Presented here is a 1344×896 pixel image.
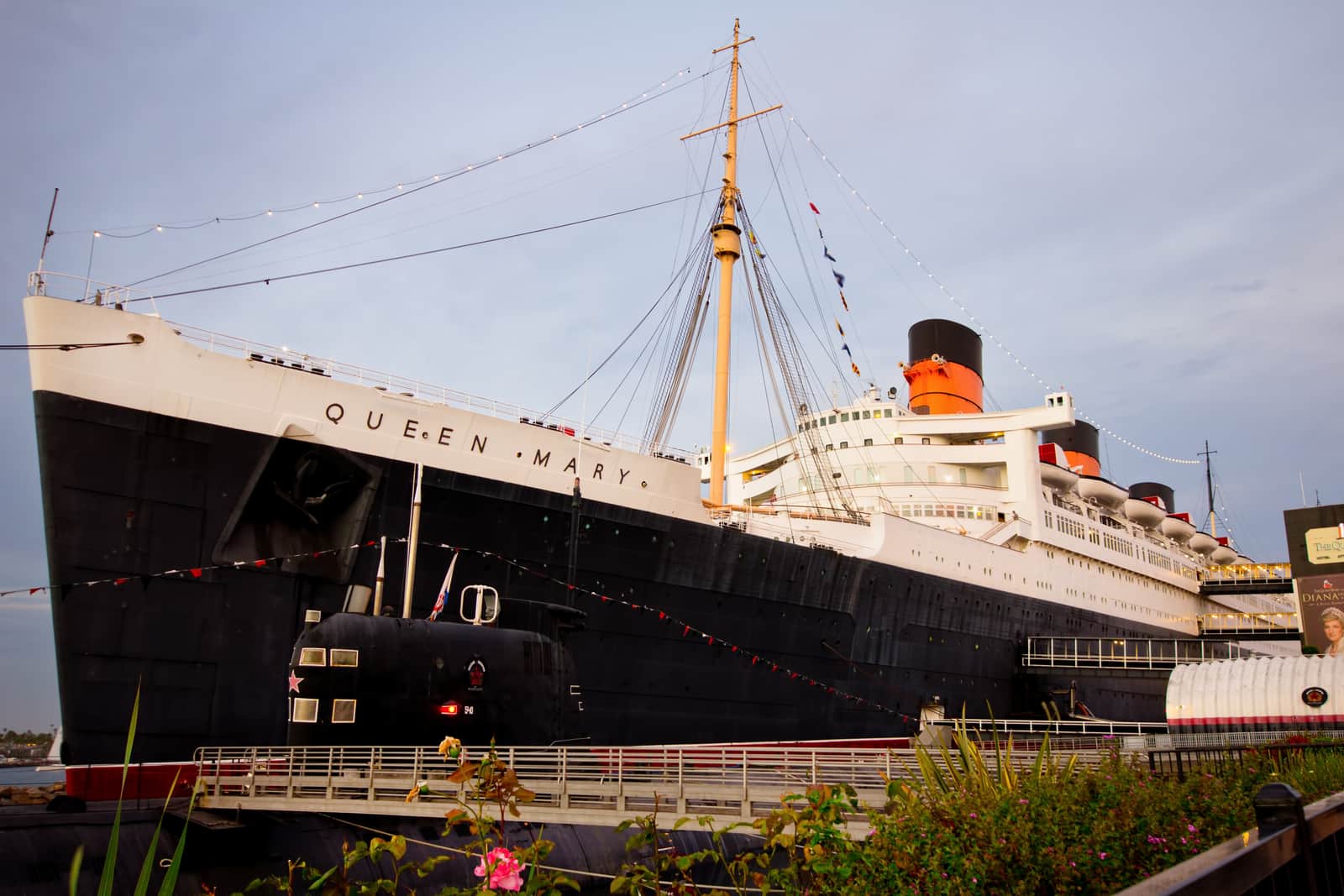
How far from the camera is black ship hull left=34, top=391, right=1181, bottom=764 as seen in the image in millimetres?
14859

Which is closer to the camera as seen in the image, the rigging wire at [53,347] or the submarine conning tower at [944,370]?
the rigging wire at [53,347]

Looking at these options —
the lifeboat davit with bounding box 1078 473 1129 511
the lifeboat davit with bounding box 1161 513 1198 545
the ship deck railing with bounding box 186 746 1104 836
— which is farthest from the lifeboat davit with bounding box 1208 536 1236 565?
the ship deck railing with bounding box 186 746 1104 836

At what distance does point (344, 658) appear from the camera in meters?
12.6

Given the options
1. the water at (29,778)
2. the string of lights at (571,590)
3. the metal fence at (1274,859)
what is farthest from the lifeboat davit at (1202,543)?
the metal fence at (1274,859)

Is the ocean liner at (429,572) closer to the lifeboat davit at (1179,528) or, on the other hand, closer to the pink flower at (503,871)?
the pink flower at (503,871)

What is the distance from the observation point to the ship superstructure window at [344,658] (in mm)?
12570

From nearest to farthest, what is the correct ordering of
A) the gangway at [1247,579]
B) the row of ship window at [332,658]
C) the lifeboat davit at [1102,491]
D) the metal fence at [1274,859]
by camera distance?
the metal fence at [1274,859] → the row of ship window at [332,658] → the lifeboat davit at [1102,491] → the gangway at [1247,579]

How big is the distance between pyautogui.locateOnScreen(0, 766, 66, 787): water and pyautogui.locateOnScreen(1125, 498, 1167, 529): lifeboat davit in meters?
43.0

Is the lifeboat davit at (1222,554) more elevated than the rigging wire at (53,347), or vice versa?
the lifeboat davit at (1222,554)

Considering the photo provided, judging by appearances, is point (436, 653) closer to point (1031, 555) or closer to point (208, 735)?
point (208, 735)

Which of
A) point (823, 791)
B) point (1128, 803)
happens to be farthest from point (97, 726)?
point (1128, 803)

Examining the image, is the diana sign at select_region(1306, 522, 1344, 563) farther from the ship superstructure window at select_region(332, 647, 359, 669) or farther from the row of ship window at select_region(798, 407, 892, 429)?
the ship superstructure window at select_region(332, 647, 359, 669)

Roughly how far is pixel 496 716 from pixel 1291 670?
67.8 ft

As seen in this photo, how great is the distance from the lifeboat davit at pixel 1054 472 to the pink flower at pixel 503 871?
36.6 m
